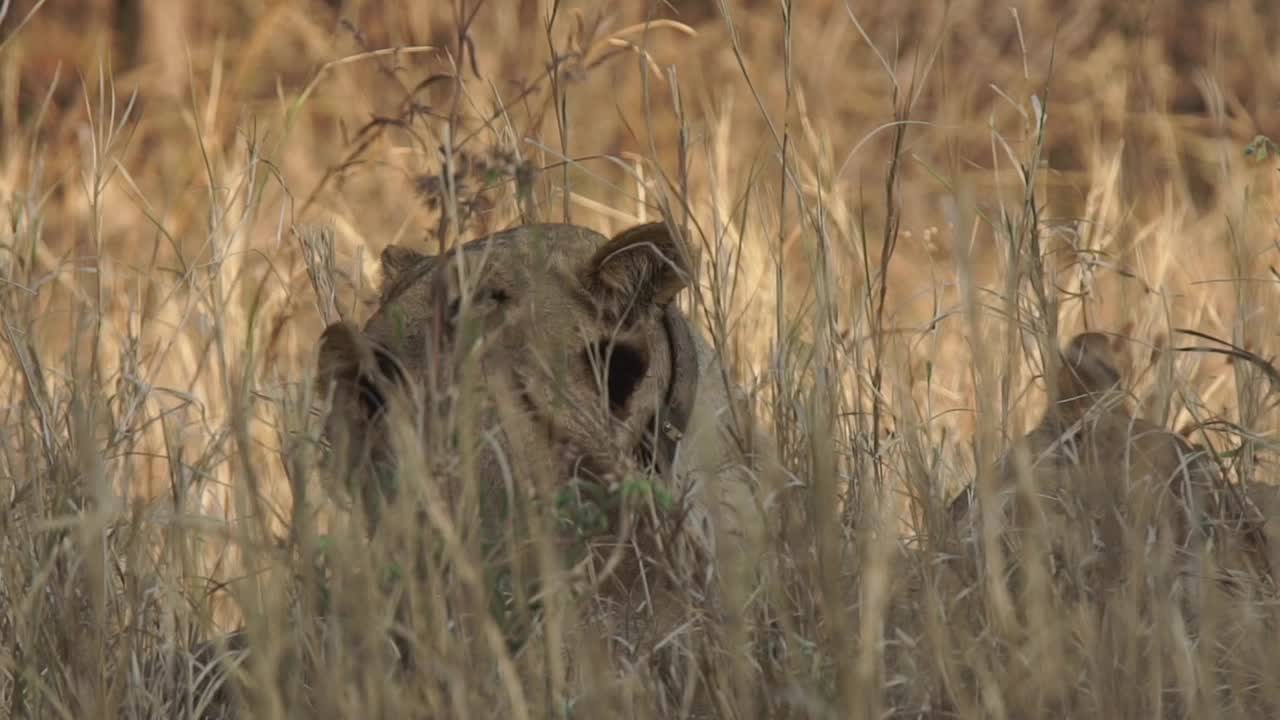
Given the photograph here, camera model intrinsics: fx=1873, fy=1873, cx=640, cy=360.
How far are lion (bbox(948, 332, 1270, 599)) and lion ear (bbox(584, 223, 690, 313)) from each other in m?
0.61

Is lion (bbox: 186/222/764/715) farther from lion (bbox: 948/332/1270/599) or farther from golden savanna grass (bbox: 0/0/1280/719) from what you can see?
lion (bbox: 948/332/1270/599)

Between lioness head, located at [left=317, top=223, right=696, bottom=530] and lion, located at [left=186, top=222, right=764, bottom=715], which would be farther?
lioness head, located at [left=317, top=223, right=696, bottom=530]

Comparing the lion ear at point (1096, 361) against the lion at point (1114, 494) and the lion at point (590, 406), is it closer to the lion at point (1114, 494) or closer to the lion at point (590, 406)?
the lion at point (1114, 494)

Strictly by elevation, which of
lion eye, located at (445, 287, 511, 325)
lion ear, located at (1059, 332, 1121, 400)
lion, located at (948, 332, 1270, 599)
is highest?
lion eye, located at (445, 287, 511, 325)

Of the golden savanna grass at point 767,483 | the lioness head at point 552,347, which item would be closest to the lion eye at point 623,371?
the lioness head at point 552,347

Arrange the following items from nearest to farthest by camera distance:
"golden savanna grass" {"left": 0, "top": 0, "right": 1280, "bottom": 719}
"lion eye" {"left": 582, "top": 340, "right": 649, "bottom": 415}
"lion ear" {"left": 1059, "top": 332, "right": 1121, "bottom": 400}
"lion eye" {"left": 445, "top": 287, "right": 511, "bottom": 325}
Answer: "golden savanna grass" {"left": 0, "top": 0, "right": 1280, "bottom": 719}, "lion eye" {"left": 445, "top": 287, "right": 511, "bottom": 325}, "lion eye" {"left": 582, "top": 340, "right": 649, "bottom": 415}, "lion ear" {"left": 1059, "top": 332, "right": 1121, "bottom": 400}

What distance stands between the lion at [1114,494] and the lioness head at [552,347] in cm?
56

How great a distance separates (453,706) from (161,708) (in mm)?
784

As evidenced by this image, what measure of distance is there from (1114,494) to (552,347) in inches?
35.4

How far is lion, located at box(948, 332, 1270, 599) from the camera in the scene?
8.61 ft

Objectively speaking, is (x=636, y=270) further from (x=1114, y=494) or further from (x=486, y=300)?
(x=1114, y=494)

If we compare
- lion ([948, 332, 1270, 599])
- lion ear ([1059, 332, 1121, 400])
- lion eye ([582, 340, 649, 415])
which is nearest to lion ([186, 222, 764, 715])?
lion eye ([582, 340, 649, 415])

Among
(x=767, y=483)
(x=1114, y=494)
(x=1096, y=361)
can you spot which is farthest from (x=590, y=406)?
(x=1096, y=361)

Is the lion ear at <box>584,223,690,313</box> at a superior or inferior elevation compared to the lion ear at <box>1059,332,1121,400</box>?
superior
